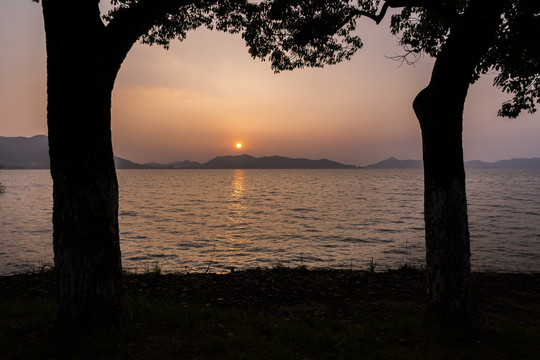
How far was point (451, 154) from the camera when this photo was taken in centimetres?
625

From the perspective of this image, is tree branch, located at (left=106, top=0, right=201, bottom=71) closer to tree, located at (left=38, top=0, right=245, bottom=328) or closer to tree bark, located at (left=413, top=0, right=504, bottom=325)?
tree, located at (left=38, top=0, right=245, bottom=328)

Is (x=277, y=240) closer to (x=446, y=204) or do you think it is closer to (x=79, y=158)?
A: (x=446, y=204)

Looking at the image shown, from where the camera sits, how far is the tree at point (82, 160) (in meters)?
5.32

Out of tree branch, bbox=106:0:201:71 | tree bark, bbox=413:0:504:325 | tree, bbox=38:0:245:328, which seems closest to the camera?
tree, bbox=38:0:245:328

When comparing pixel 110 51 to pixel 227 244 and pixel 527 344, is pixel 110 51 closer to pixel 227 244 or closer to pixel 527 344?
pixel 527 344

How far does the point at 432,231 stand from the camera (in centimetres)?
645

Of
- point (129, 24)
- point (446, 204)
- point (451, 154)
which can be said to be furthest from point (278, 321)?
point (129, 24)

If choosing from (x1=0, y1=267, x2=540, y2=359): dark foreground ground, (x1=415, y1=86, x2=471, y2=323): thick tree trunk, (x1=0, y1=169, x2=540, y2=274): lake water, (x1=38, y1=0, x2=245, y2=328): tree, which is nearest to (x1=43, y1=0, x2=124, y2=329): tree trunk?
(x1=38, y1=0, x2=245, y2=328): tree

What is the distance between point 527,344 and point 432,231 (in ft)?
7.80

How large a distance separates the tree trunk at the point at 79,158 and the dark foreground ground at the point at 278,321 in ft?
3.31

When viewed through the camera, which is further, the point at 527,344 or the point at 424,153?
the point at 424,153

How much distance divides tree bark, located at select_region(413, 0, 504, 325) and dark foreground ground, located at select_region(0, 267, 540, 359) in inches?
33.5

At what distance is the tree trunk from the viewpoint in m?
5.32

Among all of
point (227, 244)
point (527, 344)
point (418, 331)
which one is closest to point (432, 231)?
point (418, 331)
